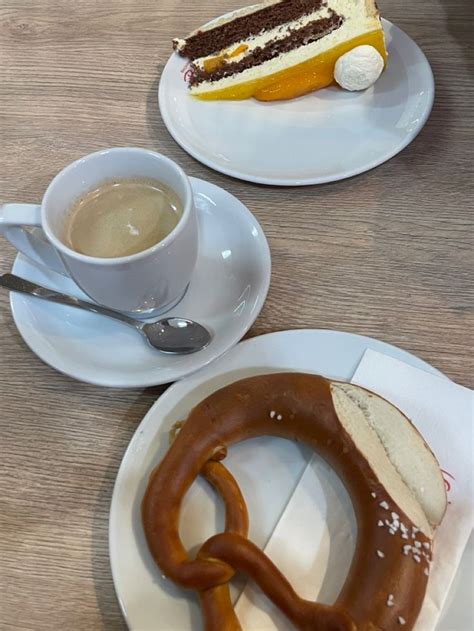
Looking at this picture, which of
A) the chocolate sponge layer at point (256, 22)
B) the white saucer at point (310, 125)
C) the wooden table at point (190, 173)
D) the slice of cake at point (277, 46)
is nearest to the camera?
the wooden table at point (190, 173)

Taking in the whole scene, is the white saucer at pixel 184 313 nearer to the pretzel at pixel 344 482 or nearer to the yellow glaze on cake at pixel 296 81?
the pretzel at pixel 344 482

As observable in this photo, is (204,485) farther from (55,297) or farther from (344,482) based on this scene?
(55,297)

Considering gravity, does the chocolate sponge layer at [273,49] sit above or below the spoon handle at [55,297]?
above

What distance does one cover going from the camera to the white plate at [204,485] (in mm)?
608

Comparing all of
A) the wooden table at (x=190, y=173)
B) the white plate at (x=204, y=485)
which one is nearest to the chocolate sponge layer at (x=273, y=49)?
the wooden table at (x=190, y=173)

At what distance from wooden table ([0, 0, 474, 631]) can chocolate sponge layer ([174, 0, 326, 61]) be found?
102mm

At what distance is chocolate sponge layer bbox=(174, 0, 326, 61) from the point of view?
47.2 inches

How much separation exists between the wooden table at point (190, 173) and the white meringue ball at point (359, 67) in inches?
5.0

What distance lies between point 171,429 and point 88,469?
4.8 inches

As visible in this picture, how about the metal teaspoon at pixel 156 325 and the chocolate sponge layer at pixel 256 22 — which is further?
the chocolate sponge layer at pixel 256 22

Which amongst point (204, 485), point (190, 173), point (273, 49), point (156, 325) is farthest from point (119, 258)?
point (273, 49)

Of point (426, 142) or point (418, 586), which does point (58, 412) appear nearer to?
point (418, 586)

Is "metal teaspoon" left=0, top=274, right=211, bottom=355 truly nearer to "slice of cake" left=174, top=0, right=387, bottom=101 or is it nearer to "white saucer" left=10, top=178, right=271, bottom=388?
"white saucer" left=10, top=178, right=271, bottom=388

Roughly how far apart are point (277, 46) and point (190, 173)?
0.37m
